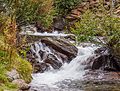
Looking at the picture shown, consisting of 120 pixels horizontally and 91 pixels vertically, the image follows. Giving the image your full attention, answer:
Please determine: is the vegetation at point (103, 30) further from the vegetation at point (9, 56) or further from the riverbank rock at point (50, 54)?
the vegetation at point (9, 56)

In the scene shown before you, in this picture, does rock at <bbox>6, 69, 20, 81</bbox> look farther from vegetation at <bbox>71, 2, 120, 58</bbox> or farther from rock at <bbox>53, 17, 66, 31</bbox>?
rock at <bbox>53, 17, 66, 31</bbox>

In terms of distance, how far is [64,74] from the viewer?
41.7 ft

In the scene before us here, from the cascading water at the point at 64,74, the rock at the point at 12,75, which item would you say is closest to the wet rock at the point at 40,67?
the cascading water at the point at 64,74

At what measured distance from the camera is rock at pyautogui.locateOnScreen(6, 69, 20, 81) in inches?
347

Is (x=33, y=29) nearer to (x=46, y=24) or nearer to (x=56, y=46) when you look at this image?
(x=46, y=24)

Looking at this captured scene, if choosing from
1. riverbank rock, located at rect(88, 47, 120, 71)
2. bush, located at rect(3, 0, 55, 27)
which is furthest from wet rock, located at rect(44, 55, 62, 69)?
bush, located at rect(3, 0, 55, 27)

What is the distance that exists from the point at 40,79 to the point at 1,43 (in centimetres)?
245

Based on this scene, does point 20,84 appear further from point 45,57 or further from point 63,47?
point 63,47

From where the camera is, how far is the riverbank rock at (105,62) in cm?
1318

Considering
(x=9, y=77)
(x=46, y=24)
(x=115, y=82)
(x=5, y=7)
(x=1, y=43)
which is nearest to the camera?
(x=9, y=77)

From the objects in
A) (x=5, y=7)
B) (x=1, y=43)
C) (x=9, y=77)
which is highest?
(x=5, y=7)

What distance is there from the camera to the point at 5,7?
45.6 feet

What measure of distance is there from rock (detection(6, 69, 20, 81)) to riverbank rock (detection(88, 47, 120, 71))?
473 centimetres

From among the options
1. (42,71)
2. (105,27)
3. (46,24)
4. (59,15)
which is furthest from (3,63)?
(59,15)
